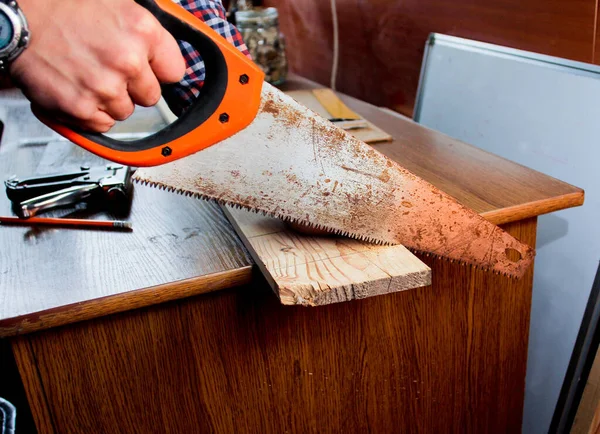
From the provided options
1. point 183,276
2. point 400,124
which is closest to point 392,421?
point 183,276

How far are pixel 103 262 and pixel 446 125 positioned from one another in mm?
937

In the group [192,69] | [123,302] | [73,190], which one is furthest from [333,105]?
[123,302]

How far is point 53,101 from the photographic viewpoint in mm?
581

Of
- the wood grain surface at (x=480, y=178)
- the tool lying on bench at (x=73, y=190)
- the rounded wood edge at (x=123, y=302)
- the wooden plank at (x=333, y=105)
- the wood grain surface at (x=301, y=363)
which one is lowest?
the wood grain surface at (x=301, y=363)

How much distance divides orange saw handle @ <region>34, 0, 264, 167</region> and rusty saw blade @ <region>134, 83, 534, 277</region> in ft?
0.05

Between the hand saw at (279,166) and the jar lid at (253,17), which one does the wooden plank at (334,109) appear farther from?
the hand saw at (279,166)

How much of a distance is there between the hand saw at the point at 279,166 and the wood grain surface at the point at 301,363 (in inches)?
4.4

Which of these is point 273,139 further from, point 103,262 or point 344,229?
point 103,262

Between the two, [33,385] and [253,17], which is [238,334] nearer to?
[33,385]

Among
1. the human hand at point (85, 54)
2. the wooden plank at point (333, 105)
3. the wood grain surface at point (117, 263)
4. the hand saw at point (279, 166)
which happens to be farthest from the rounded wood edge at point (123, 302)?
the wooden plank at point (333, 105)

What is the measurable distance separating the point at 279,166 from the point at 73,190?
1.36 ft

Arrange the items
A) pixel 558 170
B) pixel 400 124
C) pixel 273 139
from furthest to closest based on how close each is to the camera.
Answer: pixel 400 124
pixel 558 170
pixel 273 139

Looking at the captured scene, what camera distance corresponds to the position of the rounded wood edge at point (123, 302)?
648 millimetres

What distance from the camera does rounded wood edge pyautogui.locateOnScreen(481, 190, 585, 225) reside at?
833mm
